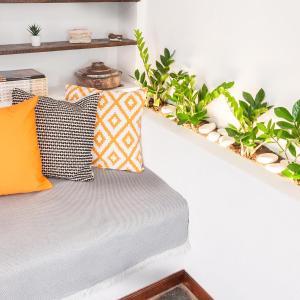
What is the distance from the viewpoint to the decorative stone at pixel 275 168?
173 centimetres

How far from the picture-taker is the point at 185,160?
1.93 meters

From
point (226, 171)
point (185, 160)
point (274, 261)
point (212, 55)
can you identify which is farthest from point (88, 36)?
point (274, 261)

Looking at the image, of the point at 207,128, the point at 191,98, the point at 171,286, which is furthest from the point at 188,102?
the point at 171,286

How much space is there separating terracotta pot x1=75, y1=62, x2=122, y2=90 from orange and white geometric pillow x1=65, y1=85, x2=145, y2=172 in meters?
0.43

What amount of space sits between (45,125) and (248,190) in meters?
0.97

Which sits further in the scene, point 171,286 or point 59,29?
point 59,29

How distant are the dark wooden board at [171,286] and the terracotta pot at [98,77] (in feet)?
4.02

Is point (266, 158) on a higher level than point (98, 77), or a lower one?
lower

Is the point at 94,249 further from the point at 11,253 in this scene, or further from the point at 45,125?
the point at 45,125

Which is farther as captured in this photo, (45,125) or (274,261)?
(45,125)

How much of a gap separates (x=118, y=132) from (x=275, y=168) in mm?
791

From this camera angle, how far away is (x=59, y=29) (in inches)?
104

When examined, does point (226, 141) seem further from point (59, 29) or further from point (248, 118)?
point (59, 29)

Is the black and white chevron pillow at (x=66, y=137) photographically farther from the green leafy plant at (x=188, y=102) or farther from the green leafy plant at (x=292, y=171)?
the green leafy plant at (x=292, y=171)
